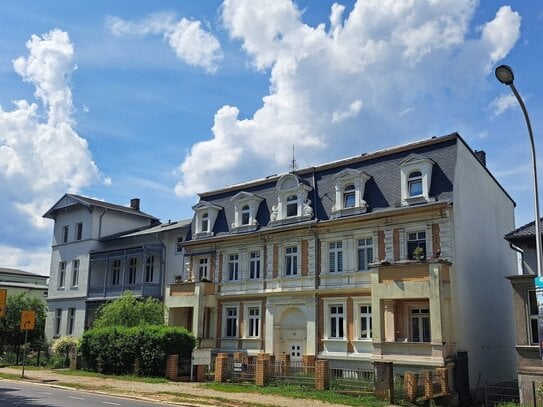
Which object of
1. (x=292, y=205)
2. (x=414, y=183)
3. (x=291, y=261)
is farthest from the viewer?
(x=292, y=205)

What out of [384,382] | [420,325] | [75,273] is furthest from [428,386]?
[75,273]

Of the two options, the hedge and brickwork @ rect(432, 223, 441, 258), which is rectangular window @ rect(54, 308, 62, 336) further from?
brickwork @ rect(432, 223, 441, 258)

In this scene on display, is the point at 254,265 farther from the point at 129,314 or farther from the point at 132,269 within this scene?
the point at 132,269

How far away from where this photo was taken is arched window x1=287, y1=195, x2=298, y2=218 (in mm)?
31250

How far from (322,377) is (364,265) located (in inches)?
273

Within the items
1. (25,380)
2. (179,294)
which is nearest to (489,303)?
(179,294)

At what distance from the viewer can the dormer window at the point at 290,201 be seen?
30.6 meters

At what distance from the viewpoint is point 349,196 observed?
2914 centimetres

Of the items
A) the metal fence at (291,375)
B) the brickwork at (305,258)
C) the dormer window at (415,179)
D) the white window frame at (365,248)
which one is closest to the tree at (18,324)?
the brickwork at (305,258)

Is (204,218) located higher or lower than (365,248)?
higher

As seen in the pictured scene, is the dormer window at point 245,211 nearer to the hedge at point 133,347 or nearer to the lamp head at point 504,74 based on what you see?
the hedge at point 133,347

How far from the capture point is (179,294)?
112 feet

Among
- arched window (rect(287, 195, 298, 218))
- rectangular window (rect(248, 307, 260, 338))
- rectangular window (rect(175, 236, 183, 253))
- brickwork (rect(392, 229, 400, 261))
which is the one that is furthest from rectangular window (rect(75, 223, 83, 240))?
brickwork (rect(392, 229, 400, 261))

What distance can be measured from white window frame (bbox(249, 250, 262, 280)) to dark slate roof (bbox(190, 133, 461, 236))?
1.63 metres
